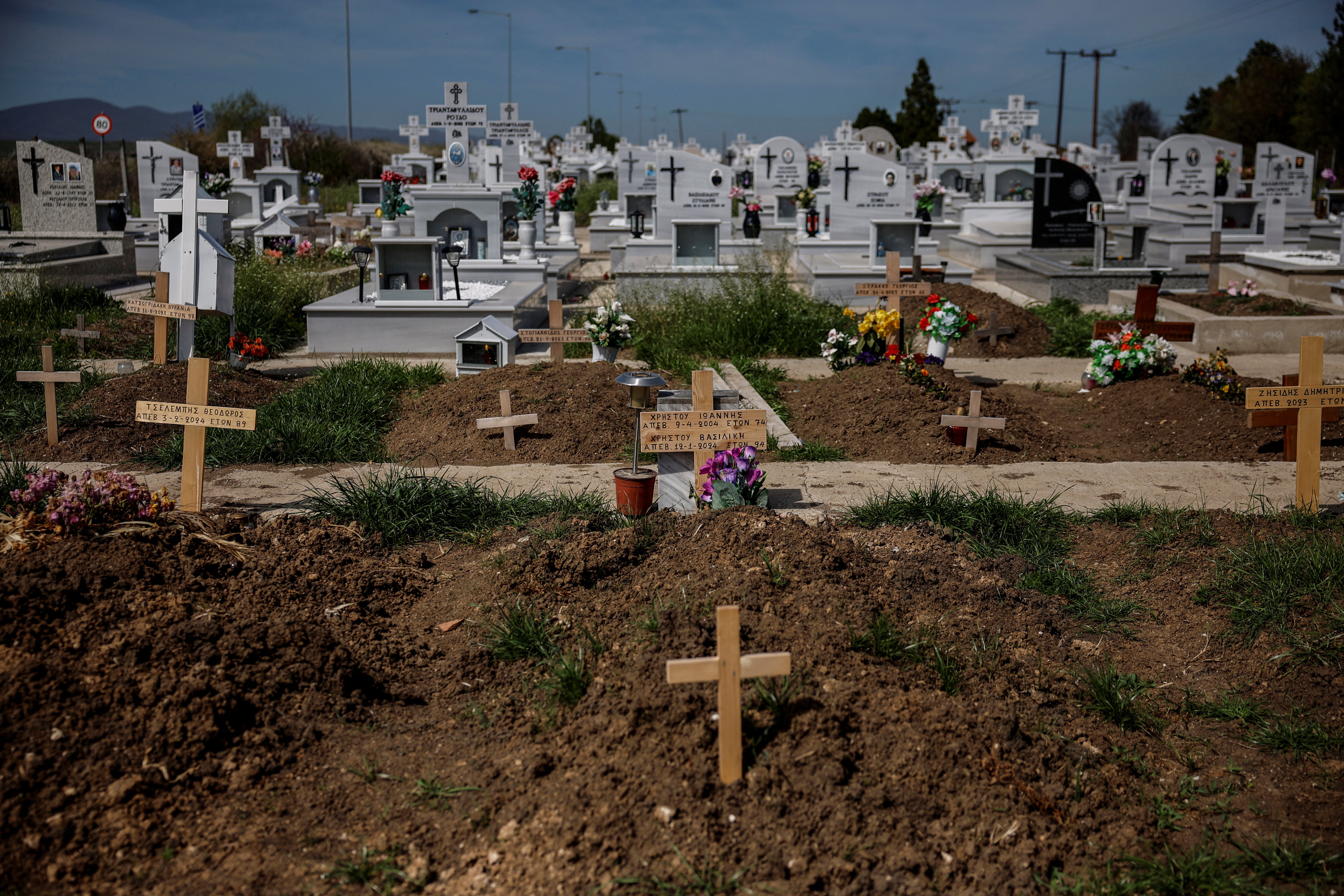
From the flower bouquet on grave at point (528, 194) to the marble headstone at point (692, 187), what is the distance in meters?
2.19

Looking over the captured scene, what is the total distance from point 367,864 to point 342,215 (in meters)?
32.3

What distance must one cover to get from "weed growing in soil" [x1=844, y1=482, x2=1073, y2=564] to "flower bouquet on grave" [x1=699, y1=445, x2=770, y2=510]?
26.0 inches

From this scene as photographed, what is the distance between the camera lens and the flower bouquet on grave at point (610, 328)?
9828 mm

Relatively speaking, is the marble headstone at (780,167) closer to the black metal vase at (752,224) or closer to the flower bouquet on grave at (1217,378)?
the black metal vase at (752,224)

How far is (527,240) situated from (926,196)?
8.45 metres

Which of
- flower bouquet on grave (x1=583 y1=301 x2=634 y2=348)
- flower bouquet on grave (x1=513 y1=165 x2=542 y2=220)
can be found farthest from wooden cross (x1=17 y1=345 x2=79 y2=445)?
flower bouquet on grave (x1=513 y1=165 x2=542 y2=220)

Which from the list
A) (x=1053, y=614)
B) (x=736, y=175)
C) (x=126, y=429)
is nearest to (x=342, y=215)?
(x=736, y=175)

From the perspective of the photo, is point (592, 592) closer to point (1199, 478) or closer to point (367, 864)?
point (367, 864)

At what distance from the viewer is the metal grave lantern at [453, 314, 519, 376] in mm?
9922

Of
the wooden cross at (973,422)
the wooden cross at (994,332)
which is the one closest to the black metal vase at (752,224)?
the wooden cross at (994,332)

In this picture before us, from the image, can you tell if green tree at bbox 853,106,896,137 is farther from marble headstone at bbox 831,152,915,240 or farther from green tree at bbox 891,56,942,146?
marble headstone at bbox 831,152,915,240

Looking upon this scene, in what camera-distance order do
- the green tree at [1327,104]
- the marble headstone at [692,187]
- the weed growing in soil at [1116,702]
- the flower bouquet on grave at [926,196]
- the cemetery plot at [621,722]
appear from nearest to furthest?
the cemetery plot at [621,722], the weed growing in soil at [1116,702], the marble headstone at [692,187], the flower bouquet on grave at [926,196], the green tree at [1327,104]

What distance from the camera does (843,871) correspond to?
2.74 metres

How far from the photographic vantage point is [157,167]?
24.1m
